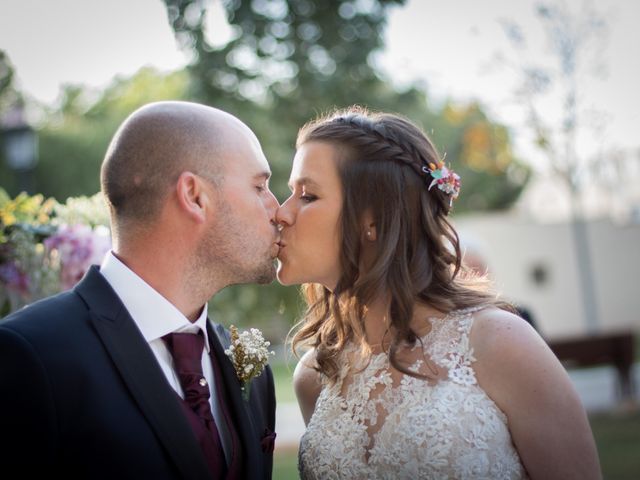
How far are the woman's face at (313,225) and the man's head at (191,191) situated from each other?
0.96 ft

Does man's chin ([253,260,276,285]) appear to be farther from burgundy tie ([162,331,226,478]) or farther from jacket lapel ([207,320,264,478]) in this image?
burgundy tie ([162,331,226,478])

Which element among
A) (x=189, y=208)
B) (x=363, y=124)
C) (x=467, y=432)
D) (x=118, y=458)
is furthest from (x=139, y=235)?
(x=467, y=432)

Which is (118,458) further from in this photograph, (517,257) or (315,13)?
(517,257)

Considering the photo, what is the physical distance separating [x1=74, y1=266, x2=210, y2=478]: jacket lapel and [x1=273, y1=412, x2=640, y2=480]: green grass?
22.7 ft

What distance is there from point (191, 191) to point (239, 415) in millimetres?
935

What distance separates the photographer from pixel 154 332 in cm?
304

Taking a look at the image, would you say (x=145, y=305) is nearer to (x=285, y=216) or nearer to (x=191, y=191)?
(x=191, y=191)

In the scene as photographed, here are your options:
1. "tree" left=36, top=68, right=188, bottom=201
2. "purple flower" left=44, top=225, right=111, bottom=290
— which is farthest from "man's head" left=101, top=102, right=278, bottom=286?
"tree" left=36, top=68, right=188, bottom=201

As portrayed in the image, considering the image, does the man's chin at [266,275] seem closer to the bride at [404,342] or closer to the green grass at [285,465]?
the bride at [404,342]

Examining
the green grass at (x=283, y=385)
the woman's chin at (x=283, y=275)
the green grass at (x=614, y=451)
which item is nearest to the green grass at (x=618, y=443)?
→ the green grass at (x=614, y=451)

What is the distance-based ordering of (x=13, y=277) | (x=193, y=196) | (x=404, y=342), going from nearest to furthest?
(x=193, y=196), (x=404, y=342), (x=13, y=277)

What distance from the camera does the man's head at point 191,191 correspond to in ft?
10.3

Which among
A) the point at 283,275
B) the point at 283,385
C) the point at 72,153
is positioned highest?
the point at 283,275

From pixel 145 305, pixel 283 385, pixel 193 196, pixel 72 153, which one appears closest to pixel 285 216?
pixel 193 196
